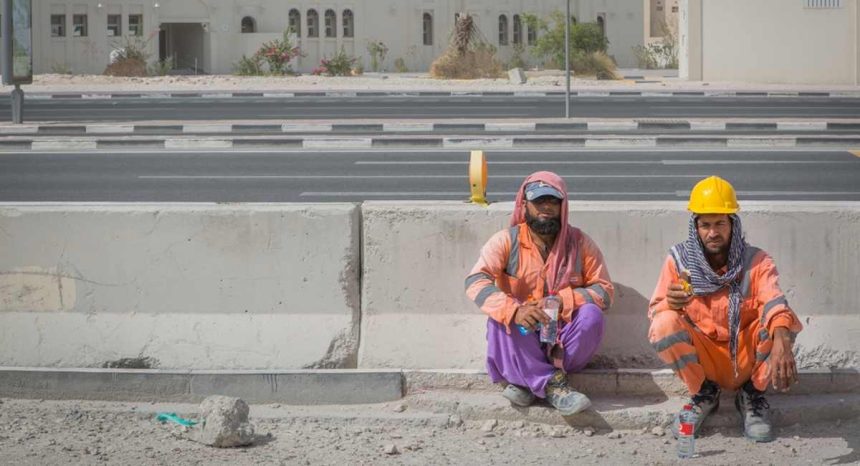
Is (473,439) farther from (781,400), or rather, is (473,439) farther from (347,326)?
(781,400)

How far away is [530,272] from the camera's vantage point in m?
Answer: 6.55

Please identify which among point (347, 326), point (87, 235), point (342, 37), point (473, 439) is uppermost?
point (342, 37)

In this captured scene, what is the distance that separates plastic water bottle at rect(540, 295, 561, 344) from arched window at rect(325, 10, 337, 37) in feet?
182

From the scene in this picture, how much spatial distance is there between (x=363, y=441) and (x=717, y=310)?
1708 mm

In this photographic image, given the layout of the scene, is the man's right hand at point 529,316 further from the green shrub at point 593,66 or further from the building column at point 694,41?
the green shrub at point 593,66

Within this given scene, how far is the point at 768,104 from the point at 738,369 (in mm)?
26144

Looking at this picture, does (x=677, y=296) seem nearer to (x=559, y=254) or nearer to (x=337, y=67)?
(x=559, y=254)

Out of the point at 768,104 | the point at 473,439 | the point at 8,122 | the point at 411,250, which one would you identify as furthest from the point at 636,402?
the point at 768,104

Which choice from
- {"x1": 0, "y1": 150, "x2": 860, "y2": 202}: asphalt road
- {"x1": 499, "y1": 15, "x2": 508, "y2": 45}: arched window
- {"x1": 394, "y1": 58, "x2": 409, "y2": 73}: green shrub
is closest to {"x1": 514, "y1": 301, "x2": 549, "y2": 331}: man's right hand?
{"x1": 0, "y1": 150, "x2": 860, "y2": 202}: asphalt road

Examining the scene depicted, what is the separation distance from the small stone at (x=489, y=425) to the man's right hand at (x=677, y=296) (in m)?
1.01

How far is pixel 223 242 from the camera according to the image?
7.00m

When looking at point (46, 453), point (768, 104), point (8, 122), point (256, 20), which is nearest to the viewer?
point (46, 453)

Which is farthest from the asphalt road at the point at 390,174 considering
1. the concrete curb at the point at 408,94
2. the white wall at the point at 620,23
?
the white wall at the point at 620,23

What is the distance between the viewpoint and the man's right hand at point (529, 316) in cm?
624
